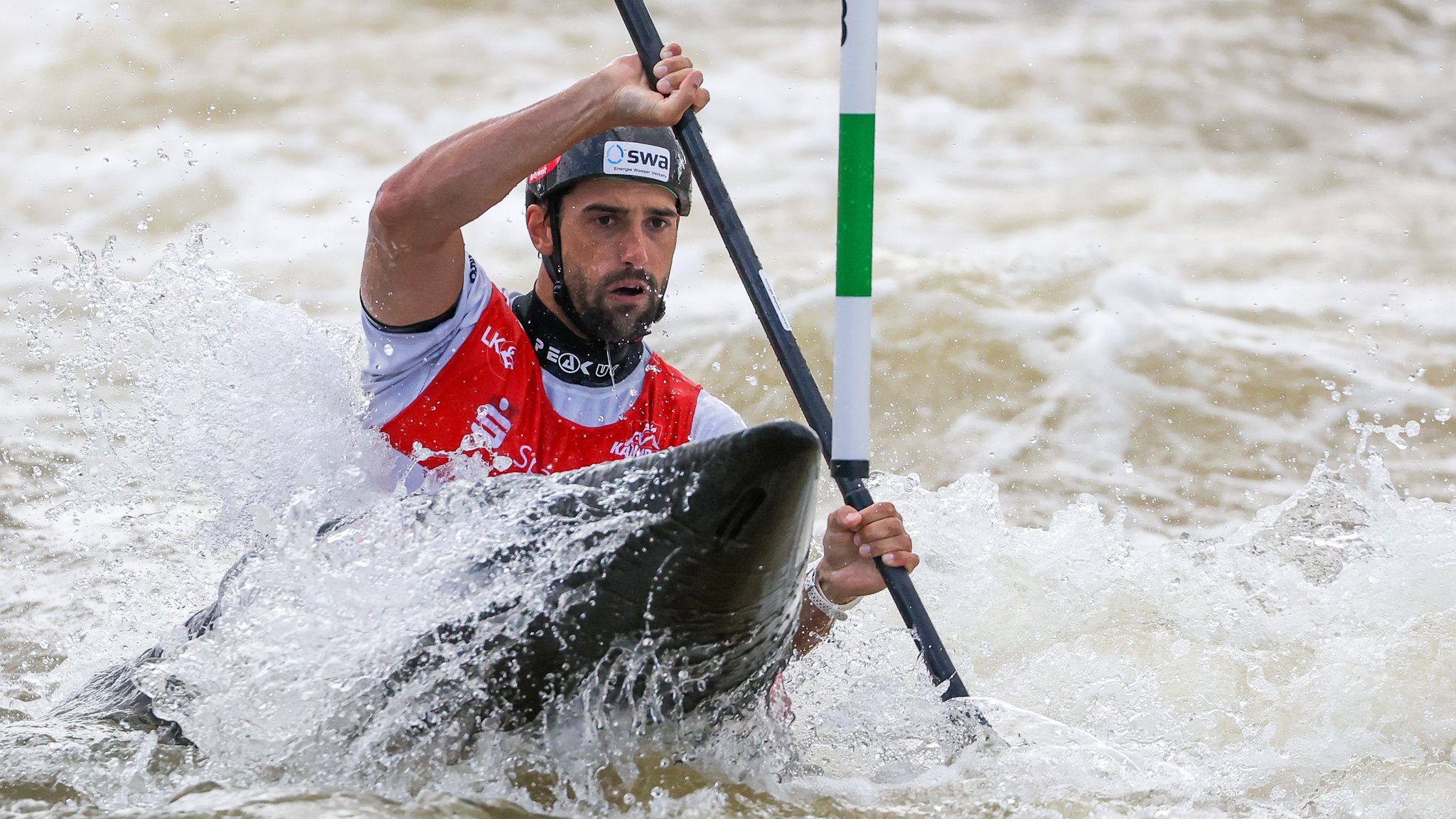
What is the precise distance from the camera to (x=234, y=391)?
10.7ft

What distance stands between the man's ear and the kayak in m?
0.91

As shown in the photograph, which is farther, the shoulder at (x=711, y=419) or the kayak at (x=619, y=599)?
the shoulder at (x=711, y=419)

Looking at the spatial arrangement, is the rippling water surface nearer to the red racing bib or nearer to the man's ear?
the red racing bib

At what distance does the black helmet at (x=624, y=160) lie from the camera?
10.5ft

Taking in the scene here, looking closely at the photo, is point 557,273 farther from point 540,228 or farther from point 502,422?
point 502,422

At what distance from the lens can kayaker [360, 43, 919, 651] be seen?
8.91ft

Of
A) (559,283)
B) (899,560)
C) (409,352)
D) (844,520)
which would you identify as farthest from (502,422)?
(899,560)

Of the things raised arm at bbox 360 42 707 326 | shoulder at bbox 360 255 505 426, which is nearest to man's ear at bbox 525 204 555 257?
shoulder at bbox 360 255 505 426

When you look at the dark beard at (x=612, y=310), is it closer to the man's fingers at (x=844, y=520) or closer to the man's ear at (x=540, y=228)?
the man's ear at (x=540, y=228)

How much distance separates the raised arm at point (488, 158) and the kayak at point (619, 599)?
55 cm

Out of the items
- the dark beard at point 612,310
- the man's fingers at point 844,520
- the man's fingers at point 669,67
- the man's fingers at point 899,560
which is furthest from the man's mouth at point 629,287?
the man's fingers at point 899,560

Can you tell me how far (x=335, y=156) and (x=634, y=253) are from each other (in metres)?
7.64

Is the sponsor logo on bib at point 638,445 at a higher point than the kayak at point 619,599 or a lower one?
higher

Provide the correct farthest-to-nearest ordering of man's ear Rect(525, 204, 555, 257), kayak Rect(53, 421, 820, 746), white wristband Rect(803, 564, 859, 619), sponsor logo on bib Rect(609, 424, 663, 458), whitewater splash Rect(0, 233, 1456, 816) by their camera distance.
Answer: man's ear Rect(525, 204, 555, 257), sponsor logo on bib Rect(609, 424, 663, 458), white wristband Rect(803, 564, 859, 619), whitewater splash Rect(0, 233, 1456, 816), kayak Rect(53, 421, 820, 746)
